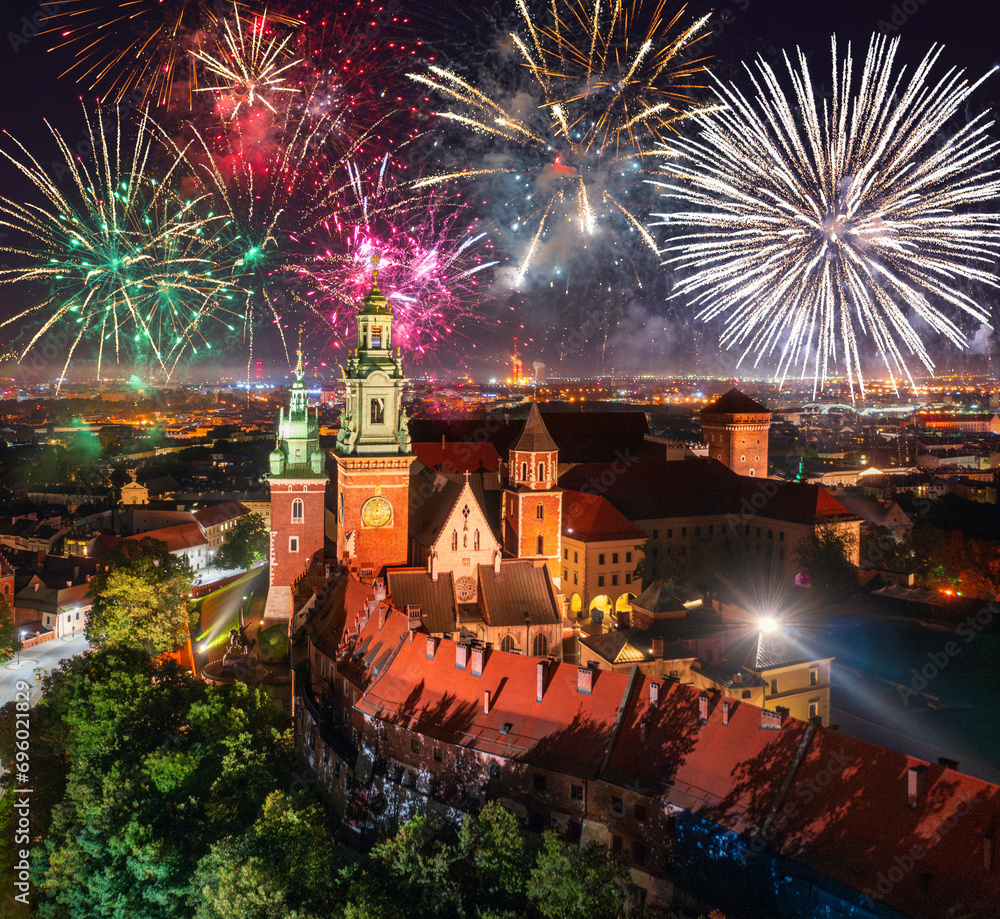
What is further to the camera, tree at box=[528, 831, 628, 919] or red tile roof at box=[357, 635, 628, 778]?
red tile roof at box=[357, 635, 628, 778]

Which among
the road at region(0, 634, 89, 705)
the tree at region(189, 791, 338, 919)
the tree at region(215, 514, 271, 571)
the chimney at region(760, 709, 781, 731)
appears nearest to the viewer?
the tree at region(189, 791, 338, 919)

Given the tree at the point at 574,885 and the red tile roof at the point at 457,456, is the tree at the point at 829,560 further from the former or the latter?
the tree at the point at 574,885

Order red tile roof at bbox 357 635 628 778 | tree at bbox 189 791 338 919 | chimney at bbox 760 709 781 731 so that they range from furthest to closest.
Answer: red tile roof at bbox 357 635 628 778 → chimney at bbox 760 709 781 731 → tree at bbox 189 791 338 919

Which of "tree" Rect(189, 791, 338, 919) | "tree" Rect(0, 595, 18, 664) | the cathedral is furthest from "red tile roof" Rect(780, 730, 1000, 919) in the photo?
"tree" Rect(0, 595, 18, 664)

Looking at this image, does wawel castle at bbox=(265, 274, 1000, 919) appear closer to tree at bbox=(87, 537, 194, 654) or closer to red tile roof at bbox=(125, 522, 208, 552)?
tree at bbox=(87, 537, 194, 654)

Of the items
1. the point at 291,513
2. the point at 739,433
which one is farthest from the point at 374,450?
the point at 739,433

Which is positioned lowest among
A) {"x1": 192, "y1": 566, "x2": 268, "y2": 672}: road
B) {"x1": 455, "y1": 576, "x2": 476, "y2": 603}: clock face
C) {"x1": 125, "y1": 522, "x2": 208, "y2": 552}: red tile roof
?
{"x1": 192, "y1": 566, "x2": 268, "y2": 672}: road

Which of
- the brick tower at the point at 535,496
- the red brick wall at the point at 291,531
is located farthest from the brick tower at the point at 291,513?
the brick tower at the point at 535,496
